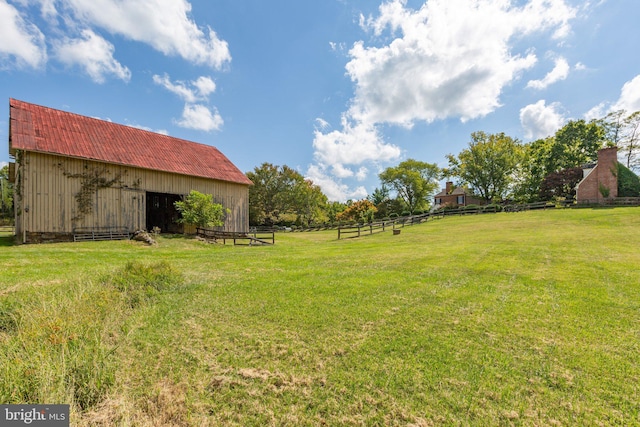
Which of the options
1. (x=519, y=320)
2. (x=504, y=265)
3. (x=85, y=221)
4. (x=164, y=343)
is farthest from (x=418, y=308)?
(x=85, y=221)

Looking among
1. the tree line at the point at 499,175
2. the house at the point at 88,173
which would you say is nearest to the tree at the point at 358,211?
the tree line at the point at 499,175

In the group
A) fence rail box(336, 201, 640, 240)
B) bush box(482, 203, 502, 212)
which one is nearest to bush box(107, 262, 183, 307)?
fence rail box(336, 201, 640, 240)

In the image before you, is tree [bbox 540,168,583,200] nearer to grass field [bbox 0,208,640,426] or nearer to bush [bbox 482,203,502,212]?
bush [bbox 482,203,502,212]

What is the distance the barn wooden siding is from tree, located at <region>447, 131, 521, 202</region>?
39993 millimetres

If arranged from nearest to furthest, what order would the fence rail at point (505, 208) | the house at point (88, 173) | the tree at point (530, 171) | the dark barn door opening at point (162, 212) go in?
the house at point (88, 173) → the dark barn door opening at point (162, 212) → the fence rail at point (505, 208) → the tree at point (530, 171)

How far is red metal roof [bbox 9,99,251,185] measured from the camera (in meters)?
15.0

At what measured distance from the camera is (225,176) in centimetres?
2252

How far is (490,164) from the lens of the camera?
40.8m

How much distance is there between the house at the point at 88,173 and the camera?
1445 cm

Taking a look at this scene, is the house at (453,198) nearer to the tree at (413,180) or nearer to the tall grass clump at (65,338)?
the tree at (413,180)

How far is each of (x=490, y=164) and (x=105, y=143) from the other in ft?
151

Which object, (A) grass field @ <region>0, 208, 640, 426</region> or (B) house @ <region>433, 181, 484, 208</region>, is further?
(B) house @ <region>433, 181, 484, 208</region>

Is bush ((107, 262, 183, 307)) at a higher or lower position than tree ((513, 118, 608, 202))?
lower

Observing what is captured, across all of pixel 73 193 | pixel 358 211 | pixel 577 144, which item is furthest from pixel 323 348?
pixel 577 144
